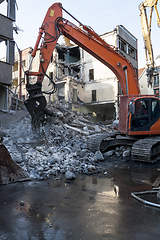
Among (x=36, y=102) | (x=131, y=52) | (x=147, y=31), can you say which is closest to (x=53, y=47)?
(x=36, y=102)

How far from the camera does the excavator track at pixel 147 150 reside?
6988 mm

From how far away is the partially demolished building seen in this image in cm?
2506

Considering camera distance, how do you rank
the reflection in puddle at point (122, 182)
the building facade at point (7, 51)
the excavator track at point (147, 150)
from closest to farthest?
the reflection in puddle at point (122, 182) < the excavator track at point (147, 150) < the building facade at point (7, 51)

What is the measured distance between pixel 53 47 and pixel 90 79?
19.8m

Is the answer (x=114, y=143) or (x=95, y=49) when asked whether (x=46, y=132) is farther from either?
(x=95, y=49)

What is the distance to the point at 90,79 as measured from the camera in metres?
27.3

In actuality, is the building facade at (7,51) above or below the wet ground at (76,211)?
above

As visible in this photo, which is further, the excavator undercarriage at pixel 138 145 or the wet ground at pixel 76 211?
the excavator undercarriage at pixel 138 145

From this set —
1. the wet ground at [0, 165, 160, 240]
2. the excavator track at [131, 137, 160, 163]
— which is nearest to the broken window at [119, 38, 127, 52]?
the excavator track at [131, 137, 160, 163]

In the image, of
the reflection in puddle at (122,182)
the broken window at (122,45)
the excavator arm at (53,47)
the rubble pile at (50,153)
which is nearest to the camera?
the reflection in puddle at (122,182)

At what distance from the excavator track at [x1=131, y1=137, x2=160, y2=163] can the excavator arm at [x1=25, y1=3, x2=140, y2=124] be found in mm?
2316

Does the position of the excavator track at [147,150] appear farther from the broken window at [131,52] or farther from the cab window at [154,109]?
the broken window at [131,52]

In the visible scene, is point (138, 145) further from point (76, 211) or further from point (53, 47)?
point (53, 47)

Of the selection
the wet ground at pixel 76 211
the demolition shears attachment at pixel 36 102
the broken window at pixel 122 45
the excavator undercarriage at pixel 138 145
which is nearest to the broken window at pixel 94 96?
the broken window at pixel 122 45
